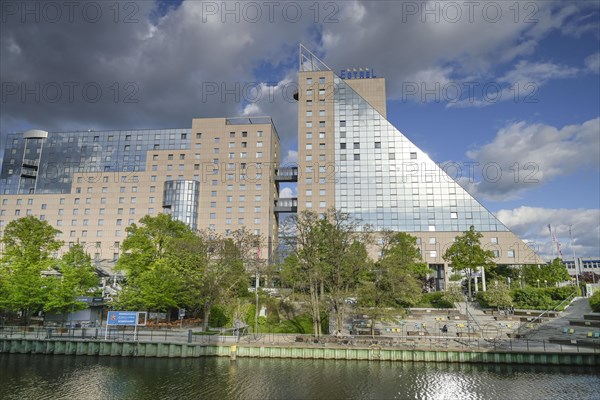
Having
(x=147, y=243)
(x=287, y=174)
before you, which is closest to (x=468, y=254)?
(x=147, y=243)

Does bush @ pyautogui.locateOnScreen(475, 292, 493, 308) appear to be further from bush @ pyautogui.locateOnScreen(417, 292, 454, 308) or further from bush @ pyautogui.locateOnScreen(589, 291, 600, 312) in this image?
bush @ pyautogui.locateOnScreen(589, 291, 600, 312)

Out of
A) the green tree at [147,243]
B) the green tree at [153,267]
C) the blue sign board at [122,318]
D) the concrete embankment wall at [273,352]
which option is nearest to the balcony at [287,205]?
the green tree at [153,267]

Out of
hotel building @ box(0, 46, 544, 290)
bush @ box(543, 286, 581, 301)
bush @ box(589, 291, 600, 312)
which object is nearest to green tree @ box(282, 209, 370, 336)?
bush @ box(589, 291, 600, 312)

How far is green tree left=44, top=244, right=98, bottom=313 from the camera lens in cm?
5091

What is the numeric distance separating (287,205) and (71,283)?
63683 millimetres

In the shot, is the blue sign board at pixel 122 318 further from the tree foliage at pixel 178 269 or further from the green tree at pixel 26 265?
the green tree at pixel 26 265

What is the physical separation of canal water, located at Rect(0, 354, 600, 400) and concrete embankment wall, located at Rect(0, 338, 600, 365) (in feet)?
2.87

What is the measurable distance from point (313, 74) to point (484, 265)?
202ft

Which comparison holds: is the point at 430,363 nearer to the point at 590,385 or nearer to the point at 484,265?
the point at 590,385

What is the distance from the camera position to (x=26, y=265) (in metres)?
54.8

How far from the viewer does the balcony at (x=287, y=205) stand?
360ft

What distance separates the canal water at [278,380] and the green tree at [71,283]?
874 centimetres

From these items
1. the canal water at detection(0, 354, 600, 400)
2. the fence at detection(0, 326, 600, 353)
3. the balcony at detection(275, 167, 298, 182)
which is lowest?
the canal water at detection(0, 354, 600, 400)

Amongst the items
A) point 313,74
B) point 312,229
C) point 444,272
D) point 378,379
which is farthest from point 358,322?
point 313,74
